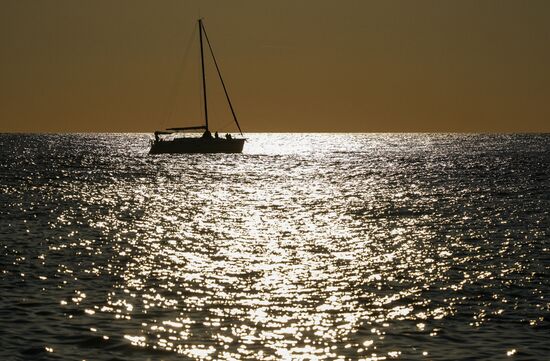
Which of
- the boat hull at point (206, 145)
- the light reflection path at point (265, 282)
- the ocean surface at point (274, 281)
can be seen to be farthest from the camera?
the boat hull at point (206, 145)

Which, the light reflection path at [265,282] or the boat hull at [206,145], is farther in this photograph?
the boat hull at [206,145]

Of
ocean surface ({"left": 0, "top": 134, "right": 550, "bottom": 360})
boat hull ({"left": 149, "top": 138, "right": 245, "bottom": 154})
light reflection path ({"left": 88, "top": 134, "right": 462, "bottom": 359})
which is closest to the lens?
ocean surface ({"left": 0, "top": 134, "right": 550, "bottom": 360})

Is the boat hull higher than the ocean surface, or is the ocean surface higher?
the boat hull

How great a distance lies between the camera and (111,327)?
23.5 m

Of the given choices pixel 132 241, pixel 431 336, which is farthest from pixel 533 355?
pixel 132 241

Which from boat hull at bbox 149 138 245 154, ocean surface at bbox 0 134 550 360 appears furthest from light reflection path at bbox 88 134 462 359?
boat hull at bbox 149 138 245 154

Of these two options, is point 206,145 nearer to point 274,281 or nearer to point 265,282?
point 274,281

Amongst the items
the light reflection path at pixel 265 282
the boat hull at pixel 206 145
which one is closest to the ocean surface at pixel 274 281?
the light reflection path at pixel 265 282

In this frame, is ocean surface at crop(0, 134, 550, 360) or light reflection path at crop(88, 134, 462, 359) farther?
light reflection path at crop(88, 134, 462, 359)

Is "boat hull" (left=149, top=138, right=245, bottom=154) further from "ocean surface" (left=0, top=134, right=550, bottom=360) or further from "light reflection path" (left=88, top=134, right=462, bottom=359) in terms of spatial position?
"light reflection path" (left=88, top=134, right=462, bottom=359)

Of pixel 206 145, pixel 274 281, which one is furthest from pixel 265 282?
pixel 206 145

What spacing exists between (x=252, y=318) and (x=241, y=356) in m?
4.15

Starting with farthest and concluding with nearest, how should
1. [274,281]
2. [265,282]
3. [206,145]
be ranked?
[206,145] → [274,281] → [265,282]

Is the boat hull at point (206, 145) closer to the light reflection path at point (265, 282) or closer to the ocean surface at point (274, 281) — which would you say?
the ocean surface at point (274, 281)
